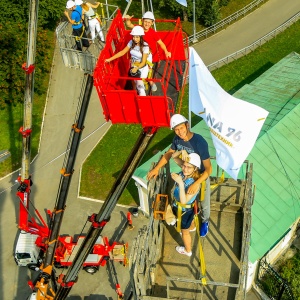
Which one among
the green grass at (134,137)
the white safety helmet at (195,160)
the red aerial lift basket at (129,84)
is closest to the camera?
the white safety helmet at (195,160)

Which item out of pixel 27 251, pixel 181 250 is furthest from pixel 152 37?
pixel 27 251

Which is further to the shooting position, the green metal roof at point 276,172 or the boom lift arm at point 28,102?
the green metal roof at point 276,172

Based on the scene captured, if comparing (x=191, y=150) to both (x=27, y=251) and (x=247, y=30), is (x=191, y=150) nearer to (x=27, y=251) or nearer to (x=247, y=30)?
(x=27, y=251)

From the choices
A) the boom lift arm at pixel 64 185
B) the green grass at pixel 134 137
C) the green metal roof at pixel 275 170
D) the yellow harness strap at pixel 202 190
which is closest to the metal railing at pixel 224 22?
the green grass at pixel 134 137

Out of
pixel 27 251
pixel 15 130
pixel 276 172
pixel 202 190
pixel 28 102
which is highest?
pixel 28 102

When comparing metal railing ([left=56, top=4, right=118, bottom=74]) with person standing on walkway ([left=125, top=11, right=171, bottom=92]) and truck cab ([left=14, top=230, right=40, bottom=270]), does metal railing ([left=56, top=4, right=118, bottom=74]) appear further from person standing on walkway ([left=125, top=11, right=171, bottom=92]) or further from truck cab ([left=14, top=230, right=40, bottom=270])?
truck cab ([left=14, top=230, right=40, bottom=270])

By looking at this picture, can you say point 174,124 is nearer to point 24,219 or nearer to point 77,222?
point 24,219

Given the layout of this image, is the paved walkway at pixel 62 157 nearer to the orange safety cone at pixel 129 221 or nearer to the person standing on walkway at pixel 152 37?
the orange safety cone at pixel 129 221

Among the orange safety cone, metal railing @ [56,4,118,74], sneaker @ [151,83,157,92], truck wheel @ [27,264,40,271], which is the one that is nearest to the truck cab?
truck wheel @ [27,264,40,271]
